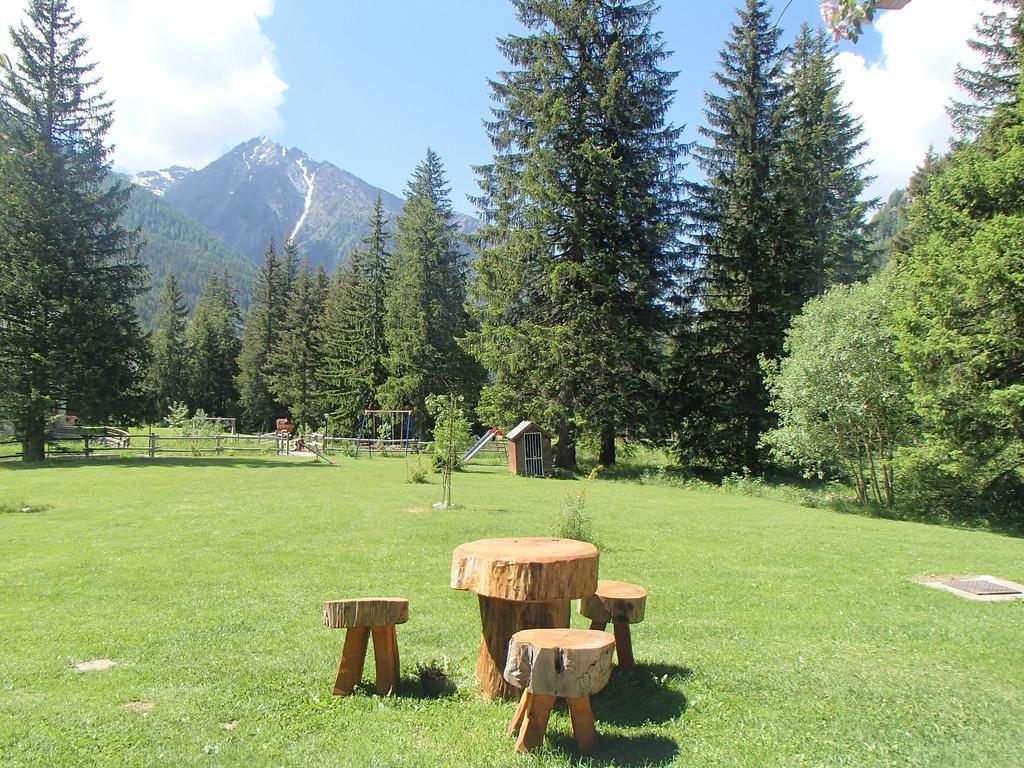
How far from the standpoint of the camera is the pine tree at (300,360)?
165 feet

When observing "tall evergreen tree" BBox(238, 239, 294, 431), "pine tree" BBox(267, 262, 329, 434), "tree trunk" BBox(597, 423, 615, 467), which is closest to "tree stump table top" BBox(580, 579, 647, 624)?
"tree trunk" BBox(597, 423, 615, 467)

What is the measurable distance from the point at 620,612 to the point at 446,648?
1.61 metres

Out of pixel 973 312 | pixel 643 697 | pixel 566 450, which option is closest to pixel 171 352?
pixel 566 450

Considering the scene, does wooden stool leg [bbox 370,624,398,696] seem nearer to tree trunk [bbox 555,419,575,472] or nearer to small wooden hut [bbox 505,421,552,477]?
small wooden hut [bbox 505,421,552,477]

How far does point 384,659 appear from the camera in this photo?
420 centimetres

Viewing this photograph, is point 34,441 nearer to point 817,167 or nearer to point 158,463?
point 158,463

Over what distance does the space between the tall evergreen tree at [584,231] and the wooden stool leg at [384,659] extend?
2049 centimetres

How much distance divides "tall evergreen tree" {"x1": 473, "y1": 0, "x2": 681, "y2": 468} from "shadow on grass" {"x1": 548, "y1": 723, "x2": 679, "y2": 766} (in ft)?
69.2

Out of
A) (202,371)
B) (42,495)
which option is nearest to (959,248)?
(42,495)

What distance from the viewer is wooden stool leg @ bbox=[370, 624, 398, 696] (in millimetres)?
4172

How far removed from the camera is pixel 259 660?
4.83 m

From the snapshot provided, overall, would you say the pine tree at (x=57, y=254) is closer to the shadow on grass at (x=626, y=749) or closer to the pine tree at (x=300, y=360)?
the pine tree at (x=300, y=360)

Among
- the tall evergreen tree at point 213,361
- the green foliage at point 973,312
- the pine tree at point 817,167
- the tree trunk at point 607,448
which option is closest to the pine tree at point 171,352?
the tall evergreen tree at point 213,361

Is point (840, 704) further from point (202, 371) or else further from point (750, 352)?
point (202, 371)
